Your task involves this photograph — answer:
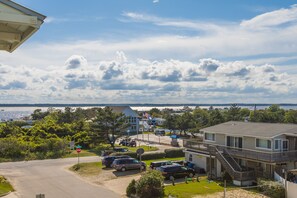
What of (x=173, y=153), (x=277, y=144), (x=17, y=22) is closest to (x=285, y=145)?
(x=277, y=144)

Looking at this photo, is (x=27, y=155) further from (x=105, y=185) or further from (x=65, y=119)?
(x=65, y=119)

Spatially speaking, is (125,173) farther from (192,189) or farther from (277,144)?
(277,144)

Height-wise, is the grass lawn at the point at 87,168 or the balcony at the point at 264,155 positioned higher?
the balcony at the point at 264,155

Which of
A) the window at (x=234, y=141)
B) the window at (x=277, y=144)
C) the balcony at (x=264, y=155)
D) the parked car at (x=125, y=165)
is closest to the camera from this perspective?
the balcony at (x=264, y=155)

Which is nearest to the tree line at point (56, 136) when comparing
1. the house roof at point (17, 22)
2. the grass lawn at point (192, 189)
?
the grass lawn at point (192, 189)

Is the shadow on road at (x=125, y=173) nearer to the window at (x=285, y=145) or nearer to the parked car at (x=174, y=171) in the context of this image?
the parked car at (x=174, y=171)

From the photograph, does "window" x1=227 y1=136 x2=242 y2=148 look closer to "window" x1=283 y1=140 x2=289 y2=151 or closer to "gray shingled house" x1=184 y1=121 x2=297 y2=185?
"gray shingled house" x1=184 y1=121 x2=297 y2=185
